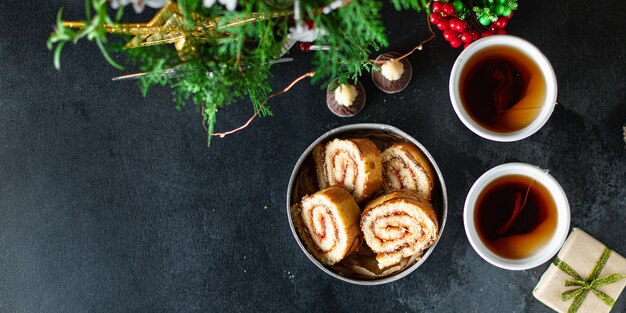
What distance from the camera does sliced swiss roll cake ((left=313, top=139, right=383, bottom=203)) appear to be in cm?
101

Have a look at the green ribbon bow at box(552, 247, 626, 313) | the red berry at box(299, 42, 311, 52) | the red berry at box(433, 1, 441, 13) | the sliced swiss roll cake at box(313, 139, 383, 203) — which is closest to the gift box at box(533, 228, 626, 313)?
the green ribbon bow at box(552, 247, 626, 313)

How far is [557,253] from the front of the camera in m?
1.09

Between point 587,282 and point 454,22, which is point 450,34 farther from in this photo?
point 587,282

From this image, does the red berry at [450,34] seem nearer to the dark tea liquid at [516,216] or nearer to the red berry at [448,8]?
the red berry at [448,8]

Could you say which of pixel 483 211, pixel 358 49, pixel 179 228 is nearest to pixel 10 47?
pixel 179 228

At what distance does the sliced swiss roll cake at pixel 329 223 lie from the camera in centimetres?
99

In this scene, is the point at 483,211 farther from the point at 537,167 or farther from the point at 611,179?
the point at 611,179

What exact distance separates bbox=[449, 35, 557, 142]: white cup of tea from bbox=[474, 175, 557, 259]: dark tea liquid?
10 centimetres

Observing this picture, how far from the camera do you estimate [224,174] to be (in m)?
1.15

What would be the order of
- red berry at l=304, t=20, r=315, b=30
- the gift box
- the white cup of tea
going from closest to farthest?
red berry at l=304, t=20, r=315, b=30 → the white cup of tea → the gift box

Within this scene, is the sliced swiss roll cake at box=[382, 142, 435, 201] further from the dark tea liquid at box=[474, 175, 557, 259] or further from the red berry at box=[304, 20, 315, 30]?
the red berry at box=[304, 20, 315, 30]

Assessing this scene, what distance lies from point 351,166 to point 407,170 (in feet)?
0.32

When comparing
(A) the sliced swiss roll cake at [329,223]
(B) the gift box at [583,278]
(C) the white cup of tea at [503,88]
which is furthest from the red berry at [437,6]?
(B) the gift box at [583,278]

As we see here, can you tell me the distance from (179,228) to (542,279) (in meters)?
A: 0.68
